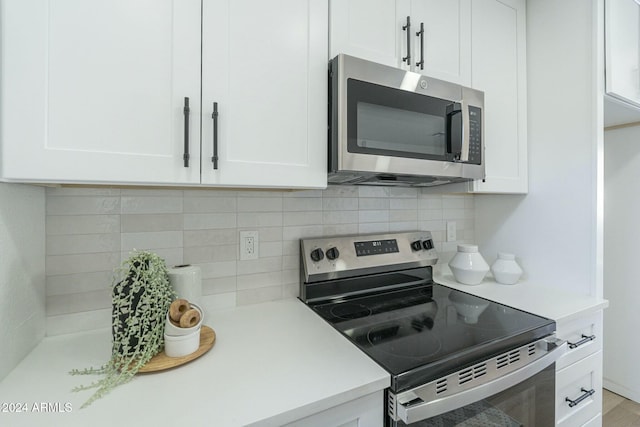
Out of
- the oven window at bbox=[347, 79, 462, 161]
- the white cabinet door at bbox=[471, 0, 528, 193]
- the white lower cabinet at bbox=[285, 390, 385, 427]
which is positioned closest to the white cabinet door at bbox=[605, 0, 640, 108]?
the white cabinet door at bbox=[471, 0, 528, 193]

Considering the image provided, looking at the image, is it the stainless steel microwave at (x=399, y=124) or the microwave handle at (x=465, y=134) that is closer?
the stainless steel microwave at (x=399, y=124)

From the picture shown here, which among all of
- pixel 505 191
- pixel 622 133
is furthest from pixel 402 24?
pixel 622 133

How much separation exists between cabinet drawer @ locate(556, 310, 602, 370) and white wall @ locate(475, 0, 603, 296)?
0.15 m

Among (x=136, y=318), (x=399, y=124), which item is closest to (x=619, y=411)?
(x=399, y=124)

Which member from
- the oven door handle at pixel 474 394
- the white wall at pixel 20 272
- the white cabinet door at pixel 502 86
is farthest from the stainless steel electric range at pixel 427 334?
the white wall at pixel 20 272

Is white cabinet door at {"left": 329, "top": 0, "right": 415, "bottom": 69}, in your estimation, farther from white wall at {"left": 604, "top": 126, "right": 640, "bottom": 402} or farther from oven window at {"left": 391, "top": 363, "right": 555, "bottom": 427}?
white wall at {"left": 604, "top": 126, "right": 640, "bottom": 402}

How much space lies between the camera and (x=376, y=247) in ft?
4.82

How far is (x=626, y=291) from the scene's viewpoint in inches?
78.8

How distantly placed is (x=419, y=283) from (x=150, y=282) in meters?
1.28

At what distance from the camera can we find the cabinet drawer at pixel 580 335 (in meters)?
1.17

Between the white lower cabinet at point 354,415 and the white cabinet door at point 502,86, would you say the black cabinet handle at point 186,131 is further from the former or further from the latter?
the white cabinet door at point 502,86

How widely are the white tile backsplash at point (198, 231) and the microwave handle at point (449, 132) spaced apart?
453 mm

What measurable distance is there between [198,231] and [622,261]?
2748mm

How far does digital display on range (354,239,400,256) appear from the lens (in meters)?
1.42
